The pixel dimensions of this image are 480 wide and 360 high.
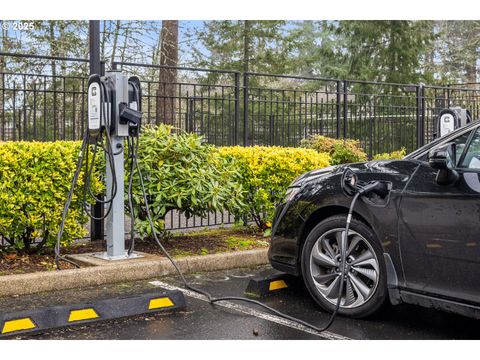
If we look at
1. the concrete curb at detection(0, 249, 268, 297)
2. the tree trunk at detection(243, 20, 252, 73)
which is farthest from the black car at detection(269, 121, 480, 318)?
the tree trunk at detection(243, 20, 252, 73)

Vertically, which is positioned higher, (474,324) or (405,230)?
(405,230)

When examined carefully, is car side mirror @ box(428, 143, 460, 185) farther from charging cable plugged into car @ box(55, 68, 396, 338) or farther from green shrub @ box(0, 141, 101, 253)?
green shrub @ box(0, 141, 101, 253)

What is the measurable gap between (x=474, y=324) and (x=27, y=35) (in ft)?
59.1

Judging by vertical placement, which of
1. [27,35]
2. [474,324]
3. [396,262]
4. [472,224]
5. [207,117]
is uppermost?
[27,35]

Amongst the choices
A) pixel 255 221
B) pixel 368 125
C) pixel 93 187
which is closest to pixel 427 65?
pixel 368 125

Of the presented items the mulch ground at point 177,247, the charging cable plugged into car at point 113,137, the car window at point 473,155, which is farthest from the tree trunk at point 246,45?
the car window at point 473,155

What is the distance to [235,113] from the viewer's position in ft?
34.3

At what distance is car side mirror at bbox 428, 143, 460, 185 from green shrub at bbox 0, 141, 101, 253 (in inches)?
145

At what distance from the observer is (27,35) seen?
20.0m

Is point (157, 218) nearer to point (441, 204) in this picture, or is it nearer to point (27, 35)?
point (441, 204)

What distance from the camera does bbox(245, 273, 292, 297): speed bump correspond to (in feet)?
19.1

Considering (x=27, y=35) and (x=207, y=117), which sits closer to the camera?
(x=207, y=117)

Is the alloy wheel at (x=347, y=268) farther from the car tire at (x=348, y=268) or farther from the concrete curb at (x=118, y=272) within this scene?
the concrete curb at (x=118, y=272)

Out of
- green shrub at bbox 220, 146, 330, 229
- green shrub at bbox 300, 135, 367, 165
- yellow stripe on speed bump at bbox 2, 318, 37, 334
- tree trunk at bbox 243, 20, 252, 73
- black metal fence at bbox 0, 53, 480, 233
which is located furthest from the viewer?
tree trunk at bbox 243, 20, 252, 73
